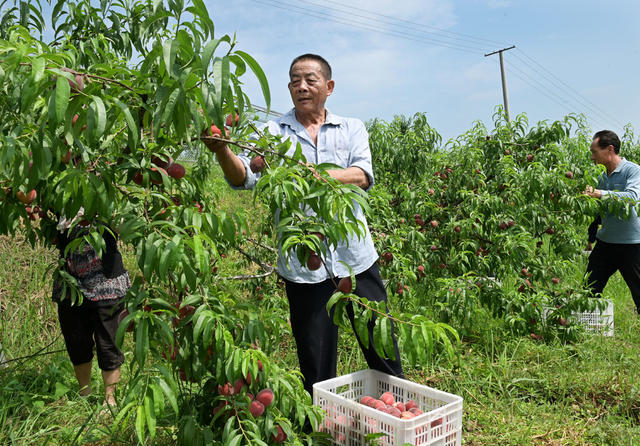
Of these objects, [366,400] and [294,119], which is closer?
[366,400]

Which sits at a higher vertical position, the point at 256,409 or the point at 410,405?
the point at 256,409

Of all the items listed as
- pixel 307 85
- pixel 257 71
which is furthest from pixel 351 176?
pixel 257 71

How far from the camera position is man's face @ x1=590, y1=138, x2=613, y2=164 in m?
3.93

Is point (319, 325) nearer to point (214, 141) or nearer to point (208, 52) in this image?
point (214, 141)

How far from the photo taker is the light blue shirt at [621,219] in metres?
3.72

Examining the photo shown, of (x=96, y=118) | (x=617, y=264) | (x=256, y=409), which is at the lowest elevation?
(x=617, y=264)

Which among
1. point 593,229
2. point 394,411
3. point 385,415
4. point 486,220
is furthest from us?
point 593,229

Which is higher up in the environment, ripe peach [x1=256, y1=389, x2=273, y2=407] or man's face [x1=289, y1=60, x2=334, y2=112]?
man's face [x1=289, y1=60, x2=334, y2=112]

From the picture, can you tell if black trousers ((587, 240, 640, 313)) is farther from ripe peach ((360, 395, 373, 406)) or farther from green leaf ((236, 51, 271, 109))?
green leaf ((236, 51, 271, 109))

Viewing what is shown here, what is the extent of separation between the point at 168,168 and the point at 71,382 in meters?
2.10

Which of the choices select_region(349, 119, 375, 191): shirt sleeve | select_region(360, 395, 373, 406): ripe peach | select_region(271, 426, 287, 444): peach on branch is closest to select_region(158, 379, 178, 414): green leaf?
select_region(271, 426, 287, 444): peach on branch

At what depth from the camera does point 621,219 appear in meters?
3.74

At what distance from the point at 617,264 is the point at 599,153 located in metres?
0.86

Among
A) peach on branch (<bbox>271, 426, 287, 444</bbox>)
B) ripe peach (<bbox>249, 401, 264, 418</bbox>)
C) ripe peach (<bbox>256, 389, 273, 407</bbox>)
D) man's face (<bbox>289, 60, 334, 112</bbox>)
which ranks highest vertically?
man's face (<bbox>289, 60, 334, 112</bbox>)
